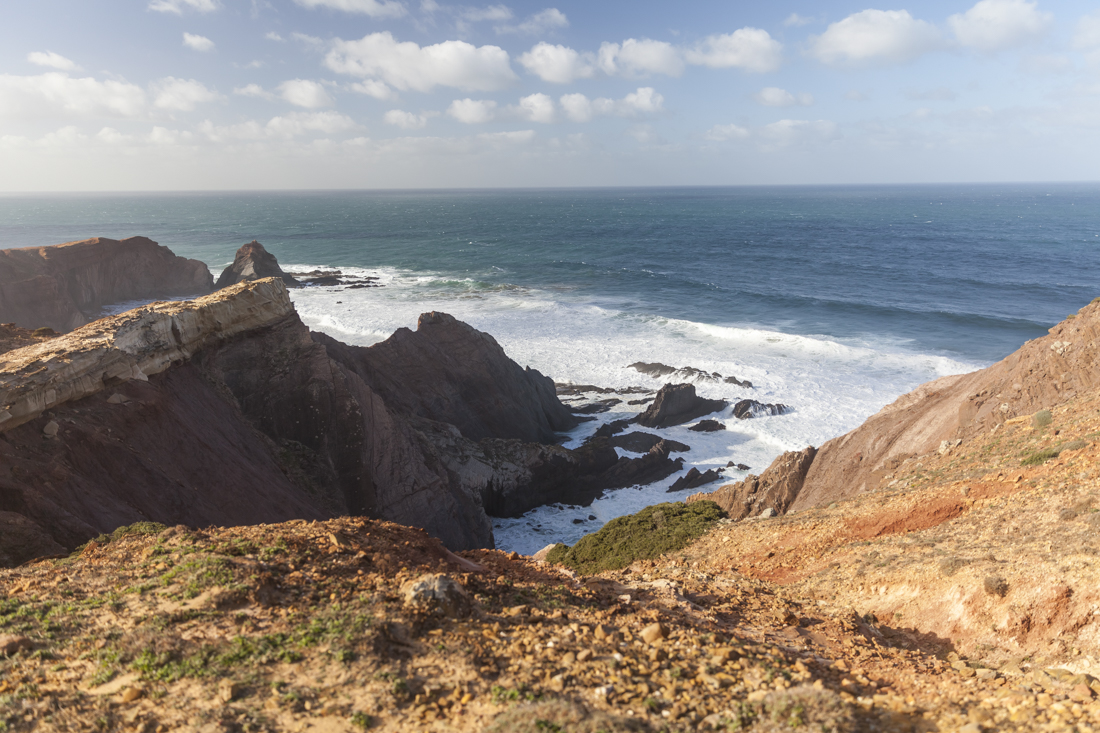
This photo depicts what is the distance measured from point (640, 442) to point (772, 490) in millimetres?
11335

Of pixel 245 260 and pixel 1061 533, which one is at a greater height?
pixel 245 260

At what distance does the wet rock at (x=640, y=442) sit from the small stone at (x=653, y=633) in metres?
22.4

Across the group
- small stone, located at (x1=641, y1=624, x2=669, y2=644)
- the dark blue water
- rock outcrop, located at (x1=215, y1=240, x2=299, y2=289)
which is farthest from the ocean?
small stone, located at (x1=641, y1=624, x2=669, y2=644)

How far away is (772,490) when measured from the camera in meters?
19.7

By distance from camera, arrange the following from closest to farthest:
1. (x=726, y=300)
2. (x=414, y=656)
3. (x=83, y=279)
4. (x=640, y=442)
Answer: (x=414, y=656) → (x=640, y=442) → (x=83, y=279) → (x=726, y=300)

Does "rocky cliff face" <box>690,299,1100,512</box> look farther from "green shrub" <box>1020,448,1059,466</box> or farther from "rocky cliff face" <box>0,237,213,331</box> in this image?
"rocky cliff face" <box>0,237,213,331</box>

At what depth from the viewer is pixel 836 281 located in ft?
245

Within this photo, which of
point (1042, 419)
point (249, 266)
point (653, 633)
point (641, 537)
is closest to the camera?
point (653, 633)

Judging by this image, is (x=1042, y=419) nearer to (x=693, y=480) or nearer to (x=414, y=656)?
(x=693, y=480)

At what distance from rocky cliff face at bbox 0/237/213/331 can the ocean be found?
13.5m

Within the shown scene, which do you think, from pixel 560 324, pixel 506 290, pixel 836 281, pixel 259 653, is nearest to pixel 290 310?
pixel 259 653

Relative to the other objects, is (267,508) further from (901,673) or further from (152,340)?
(901,673)

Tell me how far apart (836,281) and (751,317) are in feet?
73.9

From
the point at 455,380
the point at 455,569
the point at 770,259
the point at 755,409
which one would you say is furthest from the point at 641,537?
the point at 770,259
